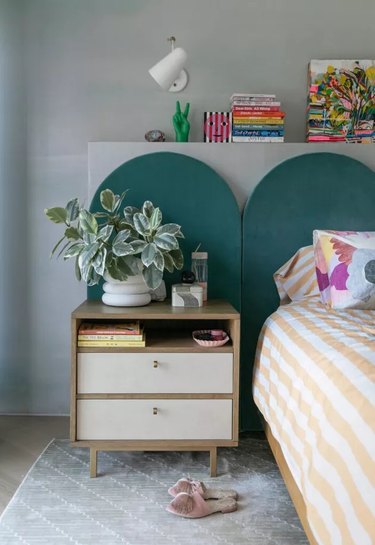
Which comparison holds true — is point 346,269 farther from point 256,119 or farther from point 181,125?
point 181,125

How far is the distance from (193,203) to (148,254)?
0.57 metres

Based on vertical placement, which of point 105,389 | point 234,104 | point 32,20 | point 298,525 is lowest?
point 298,525

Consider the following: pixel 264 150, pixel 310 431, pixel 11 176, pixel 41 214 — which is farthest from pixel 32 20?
pixel 310 431

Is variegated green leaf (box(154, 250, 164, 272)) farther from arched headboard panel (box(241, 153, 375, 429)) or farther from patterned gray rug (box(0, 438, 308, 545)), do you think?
patterned gray rug (box(0, 438, 308, 545))

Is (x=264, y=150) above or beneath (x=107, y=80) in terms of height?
beneath

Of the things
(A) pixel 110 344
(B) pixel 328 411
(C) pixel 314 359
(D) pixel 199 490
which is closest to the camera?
(B) pixel 328 411

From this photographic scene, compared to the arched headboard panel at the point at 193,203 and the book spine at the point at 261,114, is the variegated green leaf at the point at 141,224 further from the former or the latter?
the book spine at the point at 261,114

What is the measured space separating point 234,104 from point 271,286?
0.91 meters

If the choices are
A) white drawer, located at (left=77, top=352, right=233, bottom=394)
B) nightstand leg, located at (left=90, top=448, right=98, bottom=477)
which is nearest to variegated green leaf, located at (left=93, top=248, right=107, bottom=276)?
white drawer, located at (left=77, top=352, right=233, bottom=394)

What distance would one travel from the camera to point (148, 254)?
2.14 metres

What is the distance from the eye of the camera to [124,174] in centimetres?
259

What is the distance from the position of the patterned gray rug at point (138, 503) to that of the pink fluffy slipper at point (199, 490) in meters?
0.03

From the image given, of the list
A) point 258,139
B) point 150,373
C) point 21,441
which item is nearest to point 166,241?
point 150,373

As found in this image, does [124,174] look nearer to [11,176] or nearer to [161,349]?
[11,176]
